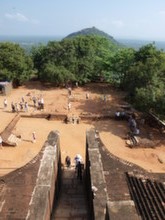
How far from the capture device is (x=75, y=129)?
80.8ft

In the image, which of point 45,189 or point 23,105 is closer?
point 45,189

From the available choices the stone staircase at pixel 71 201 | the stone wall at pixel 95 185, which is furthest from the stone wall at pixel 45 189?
the stone wall at pixel 95 185

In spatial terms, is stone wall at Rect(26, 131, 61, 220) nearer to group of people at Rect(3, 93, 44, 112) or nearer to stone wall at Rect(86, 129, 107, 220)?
stone wall at Rect(86, 129, 107, 220)

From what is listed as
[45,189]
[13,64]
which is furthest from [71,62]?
[45,189]

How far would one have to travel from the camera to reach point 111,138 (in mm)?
22766

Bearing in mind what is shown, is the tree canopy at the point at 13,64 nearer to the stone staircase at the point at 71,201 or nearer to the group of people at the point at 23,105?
the group of people at the point at 23,105

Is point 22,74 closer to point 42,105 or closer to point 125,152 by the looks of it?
point 42,105

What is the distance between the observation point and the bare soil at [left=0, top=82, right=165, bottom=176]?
1948 cm

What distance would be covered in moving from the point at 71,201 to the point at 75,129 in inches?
515

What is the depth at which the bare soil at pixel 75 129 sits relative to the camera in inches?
767

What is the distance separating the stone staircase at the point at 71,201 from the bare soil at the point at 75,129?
4.92m

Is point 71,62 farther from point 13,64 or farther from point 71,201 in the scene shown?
point 71,201


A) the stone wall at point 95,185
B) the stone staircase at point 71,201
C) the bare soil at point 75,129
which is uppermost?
the stone wall at point 95,185

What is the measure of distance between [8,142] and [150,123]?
11936mm
